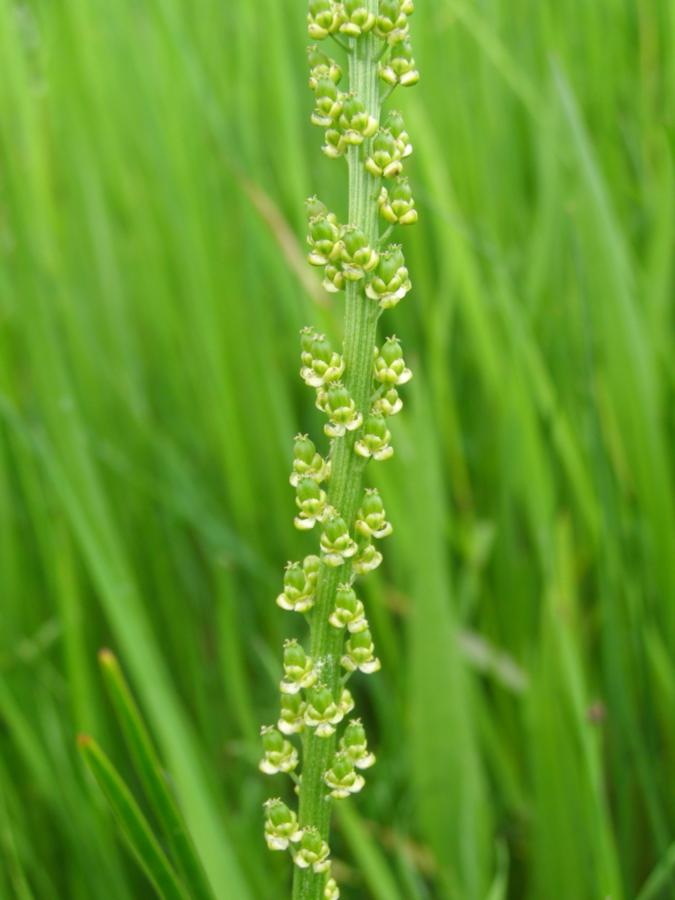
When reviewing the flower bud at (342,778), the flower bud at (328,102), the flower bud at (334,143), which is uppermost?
the flower bud at (328,102)

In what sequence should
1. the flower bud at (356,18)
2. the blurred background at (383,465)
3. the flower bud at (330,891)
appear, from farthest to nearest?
1. the blurred background at (383,465)
2. the flower bud at (330,891)
3. the flower bud at (356,18)

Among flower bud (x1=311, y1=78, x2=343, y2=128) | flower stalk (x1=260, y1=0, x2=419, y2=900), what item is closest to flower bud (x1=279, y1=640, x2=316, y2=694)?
flower stalk (x1=260, y1=0, x2=419, y2=900)

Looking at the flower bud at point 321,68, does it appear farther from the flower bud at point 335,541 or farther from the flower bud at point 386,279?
the flower bud at point 335,541

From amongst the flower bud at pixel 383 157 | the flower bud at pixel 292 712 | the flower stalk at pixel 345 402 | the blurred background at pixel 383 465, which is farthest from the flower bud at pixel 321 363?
the blurred background at pixel 383 465

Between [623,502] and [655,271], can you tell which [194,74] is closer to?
[655,271]

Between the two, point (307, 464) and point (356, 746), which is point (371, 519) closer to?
point (307, 464)

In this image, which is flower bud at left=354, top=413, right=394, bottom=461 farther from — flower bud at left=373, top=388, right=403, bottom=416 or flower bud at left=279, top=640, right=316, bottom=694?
flower bud at left=279, top=640, right=316, bottom=694

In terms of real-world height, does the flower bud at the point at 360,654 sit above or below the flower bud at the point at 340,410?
below

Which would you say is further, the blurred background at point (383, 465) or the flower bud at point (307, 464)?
the blurred background at point (383, 465)
